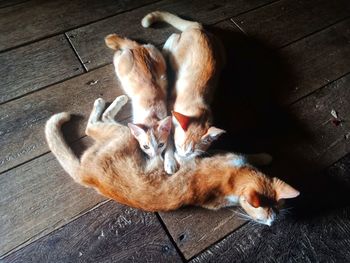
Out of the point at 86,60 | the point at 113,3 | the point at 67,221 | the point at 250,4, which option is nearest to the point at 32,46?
the point at 86,60

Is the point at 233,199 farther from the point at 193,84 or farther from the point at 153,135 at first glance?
the point at 193,84

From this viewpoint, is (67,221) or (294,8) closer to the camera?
(67,221)

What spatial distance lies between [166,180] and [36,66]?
86 cm

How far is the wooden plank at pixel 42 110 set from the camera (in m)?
1.41

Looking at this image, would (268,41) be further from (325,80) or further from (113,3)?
(113,3)

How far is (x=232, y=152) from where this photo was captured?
4.54 feet

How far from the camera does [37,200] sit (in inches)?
52.0

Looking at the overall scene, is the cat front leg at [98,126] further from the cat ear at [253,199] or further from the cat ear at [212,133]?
the cat ear at [253,199]

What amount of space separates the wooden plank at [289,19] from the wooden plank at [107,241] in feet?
3.67


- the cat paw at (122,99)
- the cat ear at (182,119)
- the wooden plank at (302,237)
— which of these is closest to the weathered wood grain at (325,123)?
the wooden plank at (302,237)

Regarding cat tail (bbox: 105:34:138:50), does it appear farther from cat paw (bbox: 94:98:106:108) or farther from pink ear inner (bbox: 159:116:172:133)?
pink ear inner (bbox: 159:116:172:133)

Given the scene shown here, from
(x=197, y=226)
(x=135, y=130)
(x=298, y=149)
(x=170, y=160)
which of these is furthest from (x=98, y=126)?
(x=298, y=149)

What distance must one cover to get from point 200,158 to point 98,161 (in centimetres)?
39

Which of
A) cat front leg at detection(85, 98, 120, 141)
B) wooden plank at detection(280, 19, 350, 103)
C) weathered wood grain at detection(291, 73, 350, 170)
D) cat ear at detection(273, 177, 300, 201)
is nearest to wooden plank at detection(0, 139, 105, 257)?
cat front leg at detection(85, 98, 120, 141)
